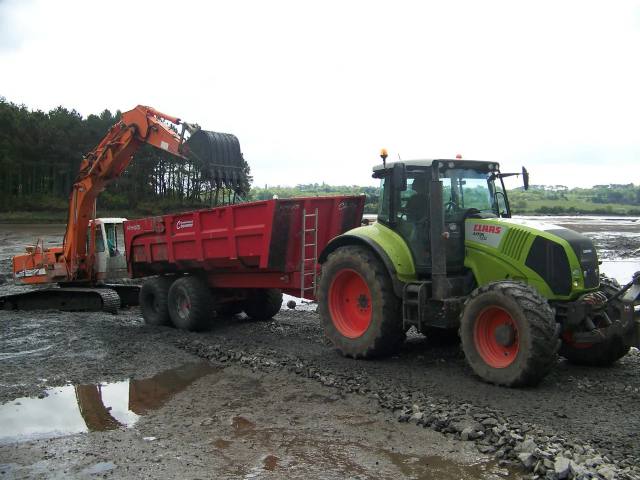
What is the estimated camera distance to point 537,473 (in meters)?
4.56

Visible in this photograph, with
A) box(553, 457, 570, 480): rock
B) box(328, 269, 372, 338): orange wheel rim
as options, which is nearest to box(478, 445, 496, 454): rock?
box(553, 457, 570, 480): rock

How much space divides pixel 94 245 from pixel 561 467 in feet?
Result: 36.4

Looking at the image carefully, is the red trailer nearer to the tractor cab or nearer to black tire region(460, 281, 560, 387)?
the tractor cab

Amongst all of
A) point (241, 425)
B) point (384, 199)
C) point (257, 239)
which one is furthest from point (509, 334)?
point (257, 239)

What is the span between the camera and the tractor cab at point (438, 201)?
7.33 metres

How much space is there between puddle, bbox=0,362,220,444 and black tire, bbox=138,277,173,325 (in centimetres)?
324

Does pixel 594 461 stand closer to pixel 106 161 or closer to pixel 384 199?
pixel 384 199

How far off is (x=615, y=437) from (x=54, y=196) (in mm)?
50427

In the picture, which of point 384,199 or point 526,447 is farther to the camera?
point 384,199

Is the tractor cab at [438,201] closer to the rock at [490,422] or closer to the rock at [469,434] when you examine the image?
the rock at [490,422]

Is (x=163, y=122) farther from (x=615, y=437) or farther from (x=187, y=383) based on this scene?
(x=615, y=437)

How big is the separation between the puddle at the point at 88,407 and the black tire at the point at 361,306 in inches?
68.1

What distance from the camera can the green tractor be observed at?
21.1ft

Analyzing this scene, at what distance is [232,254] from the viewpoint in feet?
31.4
